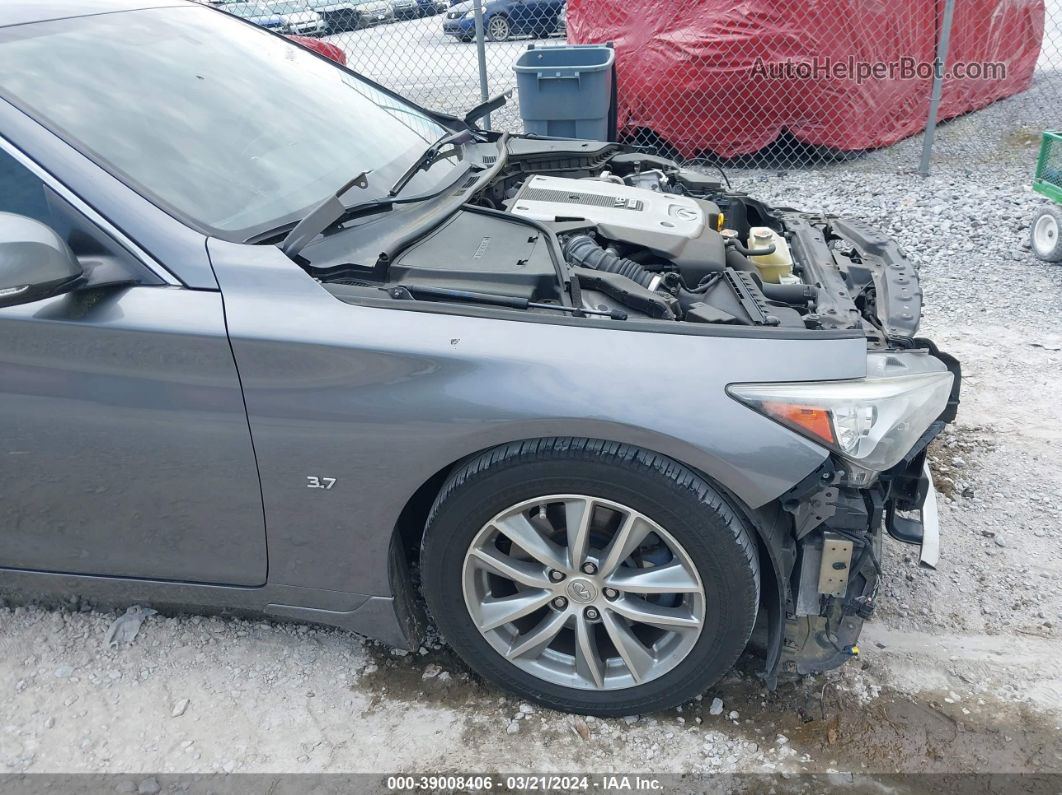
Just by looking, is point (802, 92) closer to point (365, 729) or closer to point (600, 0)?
point (600, 0)

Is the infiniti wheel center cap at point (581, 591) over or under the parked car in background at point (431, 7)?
under

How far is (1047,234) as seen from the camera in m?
5.27

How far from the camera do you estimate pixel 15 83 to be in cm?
217

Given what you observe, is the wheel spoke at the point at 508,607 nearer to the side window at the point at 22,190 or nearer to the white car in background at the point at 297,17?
the side window at the point at 22,190

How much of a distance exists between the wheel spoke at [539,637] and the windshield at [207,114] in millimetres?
1318

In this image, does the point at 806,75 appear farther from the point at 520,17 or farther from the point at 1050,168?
the point at 520,17

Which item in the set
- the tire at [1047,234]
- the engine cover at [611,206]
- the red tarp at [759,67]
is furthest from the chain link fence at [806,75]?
the engine cover at [611,206]

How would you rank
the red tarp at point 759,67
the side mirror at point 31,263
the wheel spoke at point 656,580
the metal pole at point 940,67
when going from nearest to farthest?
the side mirror at point 31,263 < the wheel spoke at point 656,580 < the metal pole at point 940,67 < the red tarp at point 759,67

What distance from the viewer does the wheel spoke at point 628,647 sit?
222cm

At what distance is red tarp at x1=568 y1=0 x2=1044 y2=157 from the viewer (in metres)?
7.30

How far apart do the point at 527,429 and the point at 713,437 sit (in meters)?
0.44

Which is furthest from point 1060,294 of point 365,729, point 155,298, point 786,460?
point 155,298

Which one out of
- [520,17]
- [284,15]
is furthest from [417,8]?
[284,15]

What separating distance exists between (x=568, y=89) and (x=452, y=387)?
16.4ft
